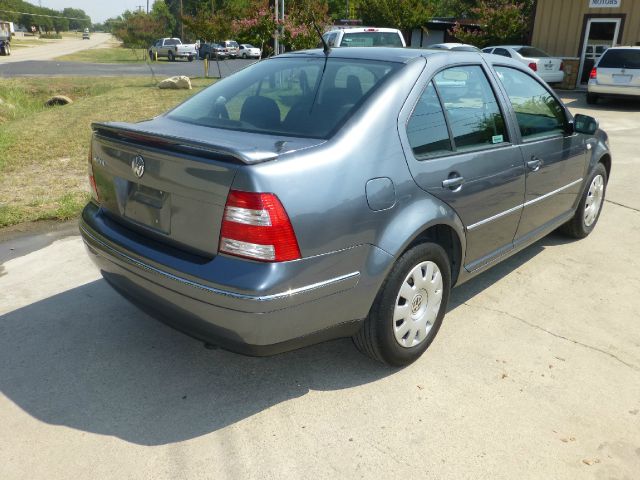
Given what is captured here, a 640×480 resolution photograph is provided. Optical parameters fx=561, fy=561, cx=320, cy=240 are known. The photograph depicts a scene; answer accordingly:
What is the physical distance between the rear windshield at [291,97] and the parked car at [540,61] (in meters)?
15.9

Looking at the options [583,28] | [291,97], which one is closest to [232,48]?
[583,28]

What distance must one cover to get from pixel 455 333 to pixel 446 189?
985mm

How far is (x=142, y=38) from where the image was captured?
1257 inches

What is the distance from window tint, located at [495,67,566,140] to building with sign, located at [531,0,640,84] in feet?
54.6

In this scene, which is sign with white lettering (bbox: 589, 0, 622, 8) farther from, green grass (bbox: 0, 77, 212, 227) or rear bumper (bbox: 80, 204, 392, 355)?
rear bumper (bbox: 80, 204, 392, 355)

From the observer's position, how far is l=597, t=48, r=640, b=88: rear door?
14336 millimetres

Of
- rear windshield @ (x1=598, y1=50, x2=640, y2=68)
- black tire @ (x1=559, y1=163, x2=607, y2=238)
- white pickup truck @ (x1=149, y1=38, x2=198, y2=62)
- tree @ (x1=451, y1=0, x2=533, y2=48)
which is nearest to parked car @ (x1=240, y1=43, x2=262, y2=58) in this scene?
white pickup truck @ (x1=149, y1=38, x2=198, y2=62)

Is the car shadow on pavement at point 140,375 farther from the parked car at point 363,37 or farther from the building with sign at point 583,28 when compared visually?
the building with sign at point 583,28

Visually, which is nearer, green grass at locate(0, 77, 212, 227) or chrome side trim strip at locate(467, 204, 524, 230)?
chrome side trim strip at locate(467, 204, 524, 230)

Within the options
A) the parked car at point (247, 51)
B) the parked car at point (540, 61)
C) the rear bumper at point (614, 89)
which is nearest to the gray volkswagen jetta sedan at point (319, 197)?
the rear bumper at point (614, 89)

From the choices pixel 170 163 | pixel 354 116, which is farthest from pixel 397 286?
pixel 170 163

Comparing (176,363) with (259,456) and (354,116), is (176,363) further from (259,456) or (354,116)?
(354,116)

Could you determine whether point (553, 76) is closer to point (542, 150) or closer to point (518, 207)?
point (542, 150)

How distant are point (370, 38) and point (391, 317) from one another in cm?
1135
